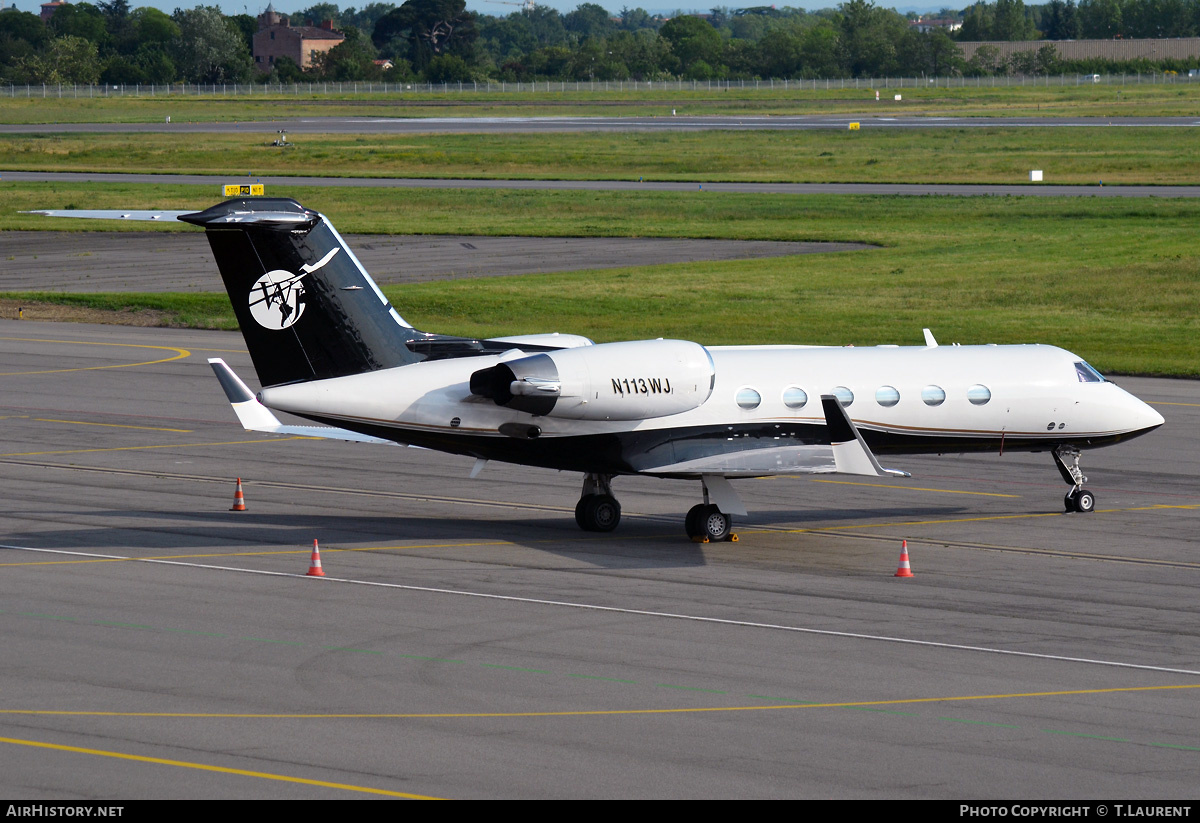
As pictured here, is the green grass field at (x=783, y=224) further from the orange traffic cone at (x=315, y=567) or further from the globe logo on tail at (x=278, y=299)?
the orange traffic cone at (x=315, y=567)

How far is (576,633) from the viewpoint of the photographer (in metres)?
19.4

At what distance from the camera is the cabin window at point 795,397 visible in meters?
25.2

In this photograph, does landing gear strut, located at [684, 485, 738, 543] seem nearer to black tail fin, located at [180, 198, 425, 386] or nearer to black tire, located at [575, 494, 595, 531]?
black tire, located at [575, 494, 595, 531]

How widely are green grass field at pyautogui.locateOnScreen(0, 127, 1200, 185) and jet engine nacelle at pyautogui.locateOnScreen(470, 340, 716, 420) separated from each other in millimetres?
73783

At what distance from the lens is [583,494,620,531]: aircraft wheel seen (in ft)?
84.3

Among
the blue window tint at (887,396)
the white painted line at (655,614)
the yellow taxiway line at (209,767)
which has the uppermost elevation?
the blue window tint at (887,396)

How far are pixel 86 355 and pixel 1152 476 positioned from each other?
30.5 meters

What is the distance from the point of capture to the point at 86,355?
4616 centimetres

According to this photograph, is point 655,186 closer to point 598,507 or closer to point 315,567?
point 598,507

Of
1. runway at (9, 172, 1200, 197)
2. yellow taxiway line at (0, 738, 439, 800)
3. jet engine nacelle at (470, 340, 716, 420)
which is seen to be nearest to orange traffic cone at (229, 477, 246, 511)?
jet engine nacelle at (470, 340, 716, 420)

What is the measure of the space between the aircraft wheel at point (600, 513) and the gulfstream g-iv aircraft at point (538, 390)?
3 cm

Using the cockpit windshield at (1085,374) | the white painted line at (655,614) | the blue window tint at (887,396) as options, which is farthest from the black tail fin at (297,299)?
the cockpit windshield at (1085,374)
